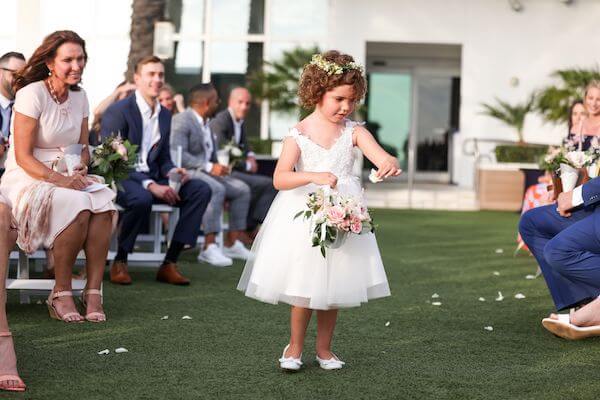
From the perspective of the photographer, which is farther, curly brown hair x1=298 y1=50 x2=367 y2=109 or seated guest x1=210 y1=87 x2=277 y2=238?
seated guest x1=210 y1=87 x2=277 y2=238

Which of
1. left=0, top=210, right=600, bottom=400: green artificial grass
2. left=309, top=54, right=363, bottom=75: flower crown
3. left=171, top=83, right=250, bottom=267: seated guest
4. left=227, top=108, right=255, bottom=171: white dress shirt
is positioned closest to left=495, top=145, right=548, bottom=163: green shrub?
left=227, top=108, right=255, bottom=171: white dress shirt

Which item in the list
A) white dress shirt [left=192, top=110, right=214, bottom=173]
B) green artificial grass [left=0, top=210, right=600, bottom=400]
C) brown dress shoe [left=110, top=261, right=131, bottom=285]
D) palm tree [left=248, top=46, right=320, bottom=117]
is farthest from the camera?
palm tree [left=248, top=46, right=320, bottom=117]

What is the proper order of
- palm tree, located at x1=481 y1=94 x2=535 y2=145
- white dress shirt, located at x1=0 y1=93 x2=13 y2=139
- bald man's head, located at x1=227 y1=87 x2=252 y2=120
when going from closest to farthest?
white dress shirt, located at x1=0 y1=93 x2=13 y2=139 < bald man's head, located at x1=227 y1=87 x2=252 y2=120 < palm tree, located at x1=481 y1=94 x2=535 y2=145

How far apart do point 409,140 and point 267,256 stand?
19.0 m

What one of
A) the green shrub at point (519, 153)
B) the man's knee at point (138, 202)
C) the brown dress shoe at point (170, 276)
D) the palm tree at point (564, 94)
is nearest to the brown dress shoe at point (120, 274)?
the brown dress shoe at point (170, 276)

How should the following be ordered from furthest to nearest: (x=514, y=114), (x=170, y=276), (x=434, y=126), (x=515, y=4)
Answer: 1. (x=434, y=126)
2. (x=515, y=4)
3. (x=514, y=114)
4. (x=170, y=276)

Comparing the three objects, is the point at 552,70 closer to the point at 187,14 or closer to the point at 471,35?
the point at 471,35

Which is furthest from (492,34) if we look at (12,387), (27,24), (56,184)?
(12,387)

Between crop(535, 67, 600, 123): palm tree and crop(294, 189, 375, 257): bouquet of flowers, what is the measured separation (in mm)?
15209

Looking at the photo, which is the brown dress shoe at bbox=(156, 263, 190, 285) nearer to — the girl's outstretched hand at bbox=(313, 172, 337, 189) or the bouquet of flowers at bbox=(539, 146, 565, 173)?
the bouquet of flowers at bbox=(539, 146, 565, 173)

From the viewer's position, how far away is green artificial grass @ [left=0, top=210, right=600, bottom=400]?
4648 mm

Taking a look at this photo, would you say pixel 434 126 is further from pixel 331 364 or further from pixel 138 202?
pixel 331 364

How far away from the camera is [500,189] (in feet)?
63.3

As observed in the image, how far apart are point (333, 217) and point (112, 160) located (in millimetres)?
2733
